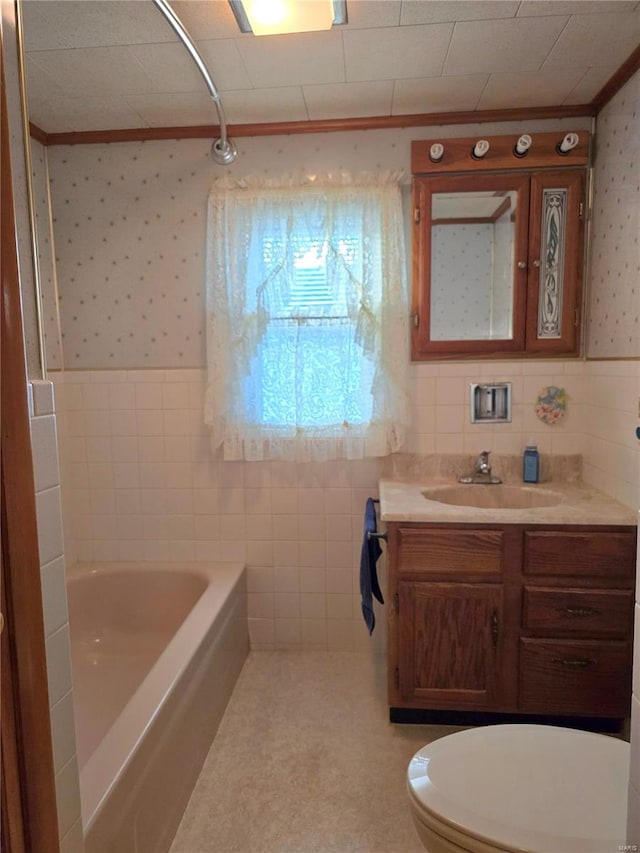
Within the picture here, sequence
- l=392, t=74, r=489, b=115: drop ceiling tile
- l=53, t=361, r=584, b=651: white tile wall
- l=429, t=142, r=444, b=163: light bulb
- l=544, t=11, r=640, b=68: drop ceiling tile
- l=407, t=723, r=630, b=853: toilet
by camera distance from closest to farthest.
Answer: l=407, t=723, r=630, b=853: toilet → l=544, t=11, r=640, b=68: drop ceiling tile → l=392, t=74, r=489, b=115: drop ceiling tile → l=429, t=142, r=444, b=163: light bulb → l=53, t=361, r=584, b=651: white tile wall

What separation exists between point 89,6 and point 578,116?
1.83 meters

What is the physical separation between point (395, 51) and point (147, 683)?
2.18m

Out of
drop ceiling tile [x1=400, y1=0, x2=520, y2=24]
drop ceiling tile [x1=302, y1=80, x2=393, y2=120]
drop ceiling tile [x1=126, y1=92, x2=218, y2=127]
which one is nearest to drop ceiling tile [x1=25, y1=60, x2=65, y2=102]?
drop ceiling tile [x1=126, y1=92, x2=218, y2=127]

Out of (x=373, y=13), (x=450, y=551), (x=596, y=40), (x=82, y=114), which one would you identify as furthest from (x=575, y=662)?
(x=82, y=114)

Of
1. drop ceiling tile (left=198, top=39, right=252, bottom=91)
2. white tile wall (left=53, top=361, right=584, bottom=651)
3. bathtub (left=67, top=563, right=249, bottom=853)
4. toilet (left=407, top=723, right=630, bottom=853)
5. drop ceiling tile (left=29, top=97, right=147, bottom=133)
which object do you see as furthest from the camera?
white tile wall (left=53, top=361, right=584, bottom=651)

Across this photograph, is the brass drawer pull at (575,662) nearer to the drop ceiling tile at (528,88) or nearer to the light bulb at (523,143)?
the light bulb at (523,143)

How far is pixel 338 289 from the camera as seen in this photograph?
85.5 inches

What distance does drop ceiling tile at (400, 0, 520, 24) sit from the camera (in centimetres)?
148

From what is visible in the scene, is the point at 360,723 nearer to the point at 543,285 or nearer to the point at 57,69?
the point at 543,285

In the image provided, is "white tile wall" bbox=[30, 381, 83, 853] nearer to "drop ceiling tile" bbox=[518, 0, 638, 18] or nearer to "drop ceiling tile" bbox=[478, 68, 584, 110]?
"drop ceiling tile" bbox=[518, 0, 638, 18]

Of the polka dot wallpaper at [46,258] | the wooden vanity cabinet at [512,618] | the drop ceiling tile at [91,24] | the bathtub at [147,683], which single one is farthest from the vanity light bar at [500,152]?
the bathtub at [147,683]

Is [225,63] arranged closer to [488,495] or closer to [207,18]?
[207,18]

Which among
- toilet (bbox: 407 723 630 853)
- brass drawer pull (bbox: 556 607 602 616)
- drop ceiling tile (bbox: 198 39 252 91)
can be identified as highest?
drop ceiling tile (bbox: 198 39 252 91)

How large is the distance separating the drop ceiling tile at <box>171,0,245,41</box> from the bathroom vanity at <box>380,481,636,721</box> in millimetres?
1647
